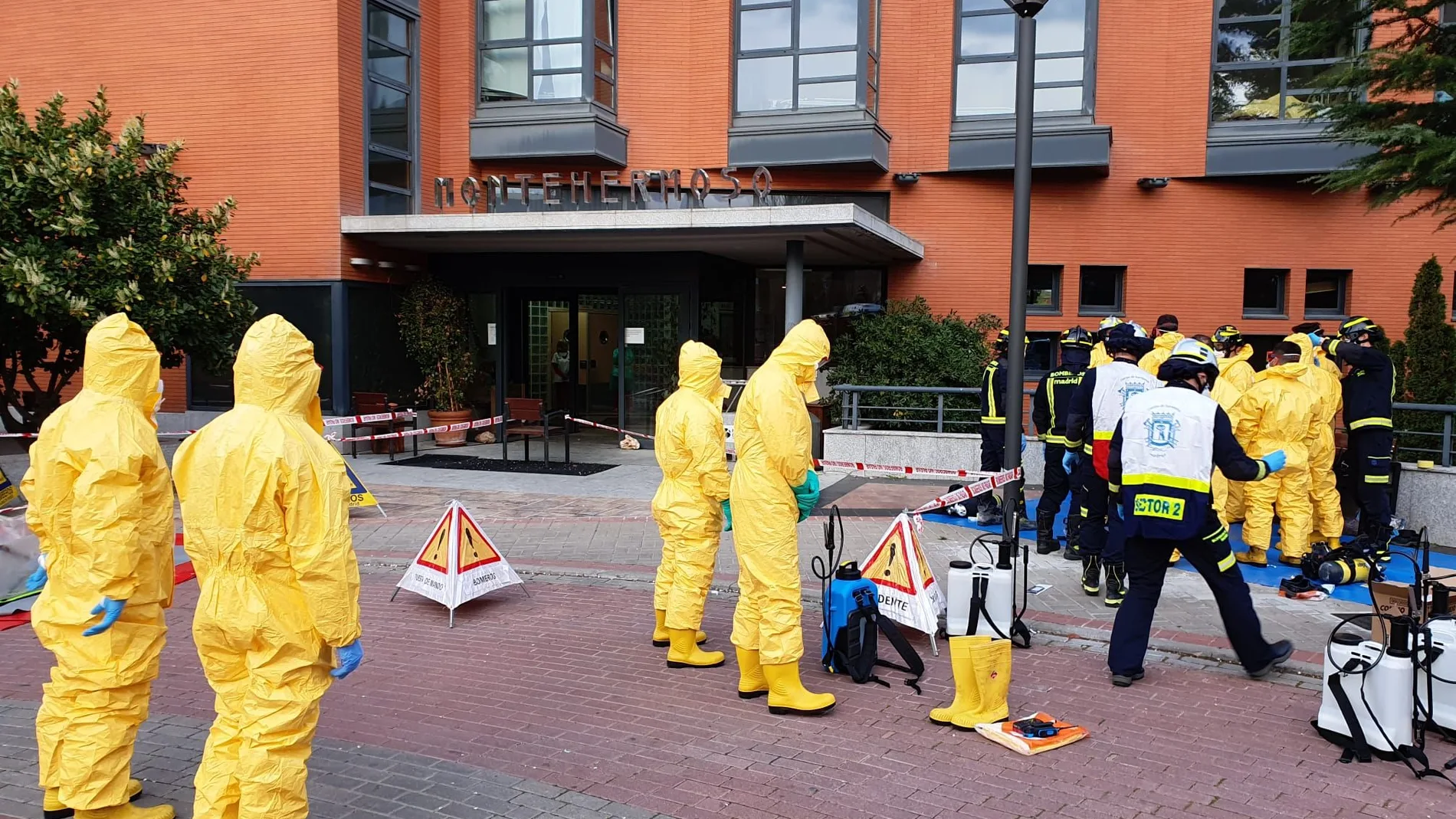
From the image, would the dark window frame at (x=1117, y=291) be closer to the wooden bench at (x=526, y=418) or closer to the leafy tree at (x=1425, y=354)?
the leafy tree at (x=1425, y=354)

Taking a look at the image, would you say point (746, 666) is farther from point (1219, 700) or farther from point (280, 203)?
point (280, 203)

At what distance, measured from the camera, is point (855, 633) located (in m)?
5.78

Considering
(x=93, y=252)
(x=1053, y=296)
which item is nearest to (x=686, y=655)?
(x=93, y=252)

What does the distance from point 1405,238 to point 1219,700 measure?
14154 mm

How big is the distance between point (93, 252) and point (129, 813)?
911 centimetres

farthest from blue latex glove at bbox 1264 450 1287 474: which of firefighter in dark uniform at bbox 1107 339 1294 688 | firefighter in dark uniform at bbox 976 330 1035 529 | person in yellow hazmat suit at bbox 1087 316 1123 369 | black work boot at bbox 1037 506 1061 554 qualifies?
firefighter in dark uniform at bbox 976 330 1035 529

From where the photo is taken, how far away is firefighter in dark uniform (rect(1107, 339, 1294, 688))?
18.0 ft

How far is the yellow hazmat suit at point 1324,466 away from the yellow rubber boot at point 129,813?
877 cm

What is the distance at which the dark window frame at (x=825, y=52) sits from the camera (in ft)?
53.9

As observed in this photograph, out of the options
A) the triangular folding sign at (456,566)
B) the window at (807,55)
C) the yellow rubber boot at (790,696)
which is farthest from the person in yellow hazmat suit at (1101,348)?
the window at (807,55)

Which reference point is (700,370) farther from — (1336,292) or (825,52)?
(1336,292)

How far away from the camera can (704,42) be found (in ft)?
58.1

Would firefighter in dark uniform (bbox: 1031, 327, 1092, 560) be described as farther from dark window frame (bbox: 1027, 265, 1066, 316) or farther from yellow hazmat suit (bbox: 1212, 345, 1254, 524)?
dark window frame (bbox: 1027, 265, 1066, 316)

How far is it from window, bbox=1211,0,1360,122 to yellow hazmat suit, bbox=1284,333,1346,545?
357 inches
